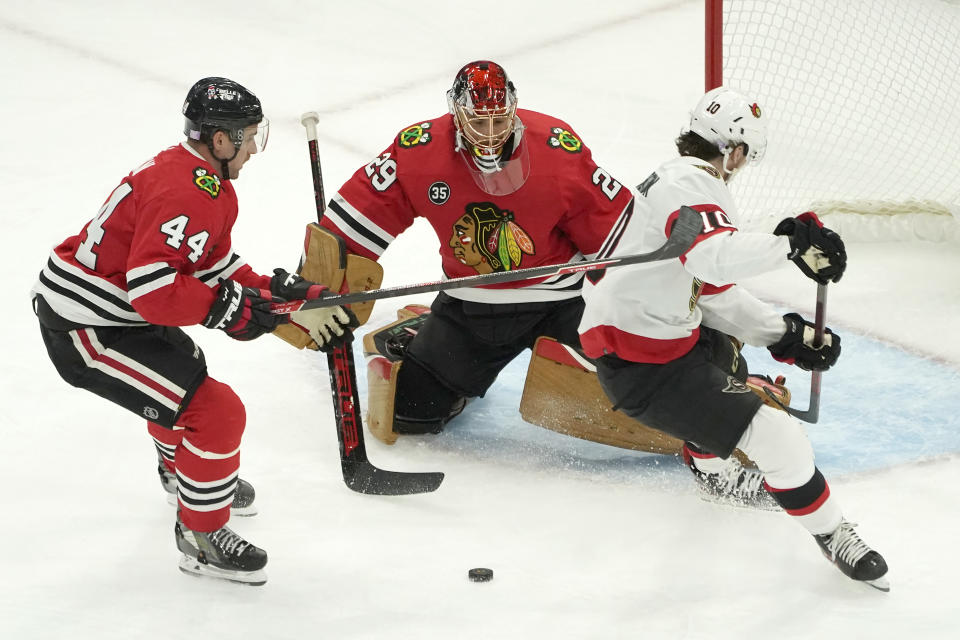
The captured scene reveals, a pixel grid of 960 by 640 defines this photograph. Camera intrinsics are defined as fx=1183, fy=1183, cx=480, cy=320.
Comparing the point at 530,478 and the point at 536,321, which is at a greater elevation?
the point at 536,321

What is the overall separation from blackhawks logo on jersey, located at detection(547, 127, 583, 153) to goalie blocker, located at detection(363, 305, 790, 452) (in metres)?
0.49

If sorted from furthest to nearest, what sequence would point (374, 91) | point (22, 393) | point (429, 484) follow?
point (374, 91), point (22, 393), point (429, 484)

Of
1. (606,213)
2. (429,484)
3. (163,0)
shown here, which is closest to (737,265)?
(606,213)

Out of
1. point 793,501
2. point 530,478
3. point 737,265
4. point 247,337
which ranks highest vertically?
point 737,265

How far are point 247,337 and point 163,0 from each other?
5.08 metres

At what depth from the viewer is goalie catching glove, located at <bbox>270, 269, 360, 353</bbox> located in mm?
2533

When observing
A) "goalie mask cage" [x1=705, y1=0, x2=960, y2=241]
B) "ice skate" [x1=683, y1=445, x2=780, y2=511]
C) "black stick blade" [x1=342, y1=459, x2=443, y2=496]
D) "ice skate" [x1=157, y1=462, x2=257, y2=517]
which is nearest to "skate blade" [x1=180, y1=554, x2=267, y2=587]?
"ice skate" [x1=157, y1=462, x2=257, y2=517]

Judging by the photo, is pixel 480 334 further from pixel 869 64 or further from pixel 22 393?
pixel 869 64

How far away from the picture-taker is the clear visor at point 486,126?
2812 mm

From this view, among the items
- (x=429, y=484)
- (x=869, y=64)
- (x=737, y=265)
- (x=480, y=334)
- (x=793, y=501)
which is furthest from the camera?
(x=869, y=64)

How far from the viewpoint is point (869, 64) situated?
5.37m


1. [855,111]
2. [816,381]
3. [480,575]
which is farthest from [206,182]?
[855,111]

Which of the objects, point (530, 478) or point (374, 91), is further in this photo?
point (374, 91)

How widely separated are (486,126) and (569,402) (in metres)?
0.74
